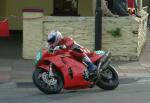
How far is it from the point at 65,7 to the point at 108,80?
39.2 feet

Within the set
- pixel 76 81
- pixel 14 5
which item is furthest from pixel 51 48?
pixel 14 5

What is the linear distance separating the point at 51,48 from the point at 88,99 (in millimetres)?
1435

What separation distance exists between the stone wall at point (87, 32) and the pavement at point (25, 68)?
0.36 m

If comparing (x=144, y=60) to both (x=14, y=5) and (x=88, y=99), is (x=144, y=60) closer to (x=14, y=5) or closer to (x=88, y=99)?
(x=88, y=99)

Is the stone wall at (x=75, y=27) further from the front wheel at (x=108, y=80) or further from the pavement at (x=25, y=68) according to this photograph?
the front wheel at (x=108, y=80)

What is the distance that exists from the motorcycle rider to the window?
11935 mm

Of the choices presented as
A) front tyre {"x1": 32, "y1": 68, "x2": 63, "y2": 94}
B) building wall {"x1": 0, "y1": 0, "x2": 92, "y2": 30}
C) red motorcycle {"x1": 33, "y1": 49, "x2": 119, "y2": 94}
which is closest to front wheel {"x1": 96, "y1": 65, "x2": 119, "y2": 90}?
red motorcycle {"x1": 33, "y1": 49, "x2": 119, "y2": 94}

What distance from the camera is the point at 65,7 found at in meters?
23.8

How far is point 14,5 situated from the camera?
23.5m

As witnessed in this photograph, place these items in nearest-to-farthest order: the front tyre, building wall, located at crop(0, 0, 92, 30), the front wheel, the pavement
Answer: the front tyre, the front wheel, the pavement, building wall, located at crop(0, 0, 92, 30)

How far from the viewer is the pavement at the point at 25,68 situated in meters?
13.6

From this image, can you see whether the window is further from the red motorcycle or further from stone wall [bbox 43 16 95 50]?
the red motorcycle

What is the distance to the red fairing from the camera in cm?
1153

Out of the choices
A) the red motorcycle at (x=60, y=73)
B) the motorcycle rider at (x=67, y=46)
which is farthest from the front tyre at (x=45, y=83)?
the motorcycle rider at (x=67, y=46)
